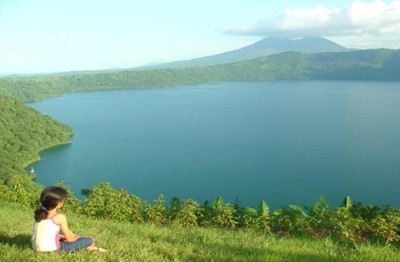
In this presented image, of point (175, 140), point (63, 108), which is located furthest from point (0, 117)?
point (63, 108)

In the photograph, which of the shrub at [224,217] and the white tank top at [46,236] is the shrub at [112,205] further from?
the white tank top at [46,236]

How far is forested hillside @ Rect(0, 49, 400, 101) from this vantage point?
11800 cm

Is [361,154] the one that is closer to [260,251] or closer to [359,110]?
[359,110]

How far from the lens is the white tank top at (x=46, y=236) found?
10.4 feet

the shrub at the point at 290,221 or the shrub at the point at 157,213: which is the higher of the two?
the shrub at the point at 290,221

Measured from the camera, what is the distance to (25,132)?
53.0m

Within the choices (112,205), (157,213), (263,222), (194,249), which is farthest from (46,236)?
(112,205)

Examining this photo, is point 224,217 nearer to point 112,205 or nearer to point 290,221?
point 290,221

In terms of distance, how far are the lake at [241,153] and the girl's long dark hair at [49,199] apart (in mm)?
17555

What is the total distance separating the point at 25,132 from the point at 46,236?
53880mm

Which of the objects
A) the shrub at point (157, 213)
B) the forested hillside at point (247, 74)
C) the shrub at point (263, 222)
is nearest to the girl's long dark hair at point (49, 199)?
the shrub at point (263, 222)

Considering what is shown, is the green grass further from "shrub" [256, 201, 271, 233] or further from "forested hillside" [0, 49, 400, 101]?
"forested hillside" [0, 49, 400, 101]

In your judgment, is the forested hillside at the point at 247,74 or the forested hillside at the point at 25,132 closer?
the forested hillside at the point at 25,132

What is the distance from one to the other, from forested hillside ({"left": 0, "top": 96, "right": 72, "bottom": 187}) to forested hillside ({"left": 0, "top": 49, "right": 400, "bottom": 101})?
4954 cm
